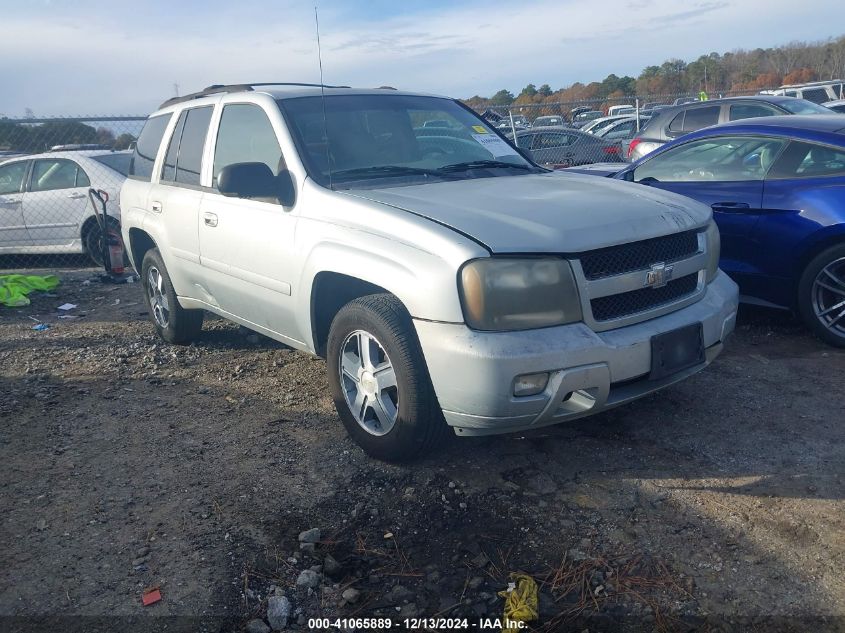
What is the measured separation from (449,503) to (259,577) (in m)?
0.89

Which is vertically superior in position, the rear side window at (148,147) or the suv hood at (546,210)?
the rear side window at (148,147)

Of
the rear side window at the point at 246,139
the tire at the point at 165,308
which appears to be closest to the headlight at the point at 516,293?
the rear side window at the point at 246,139

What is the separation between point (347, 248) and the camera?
3586 millimetres

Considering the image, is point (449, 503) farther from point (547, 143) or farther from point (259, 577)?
point (547, 143)

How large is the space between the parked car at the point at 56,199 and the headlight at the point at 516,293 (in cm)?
736

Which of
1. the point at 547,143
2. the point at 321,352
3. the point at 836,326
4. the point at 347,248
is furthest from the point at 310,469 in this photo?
the point at 547,143

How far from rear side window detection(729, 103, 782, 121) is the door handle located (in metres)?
5.43

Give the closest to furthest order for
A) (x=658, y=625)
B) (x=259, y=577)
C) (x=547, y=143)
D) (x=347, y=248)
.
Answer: (x=658, y=625) < (x=259, y=577) < (x=347, y=248) < (x=547, y=143)

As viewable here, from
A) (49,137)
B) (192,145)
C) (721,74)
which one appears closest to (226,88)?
(192,145)

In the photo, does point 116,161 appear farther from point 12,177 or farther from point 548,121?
point 548,121

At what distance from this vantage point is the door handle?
5316 millimetres

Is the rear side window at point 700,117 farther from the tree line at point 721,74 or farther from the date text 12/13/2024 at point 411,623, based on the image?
the tree line at point 721,74

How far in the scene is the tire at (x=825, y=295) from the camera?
16.0 feet

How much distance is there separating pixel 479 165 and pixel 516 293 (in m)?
1.59
